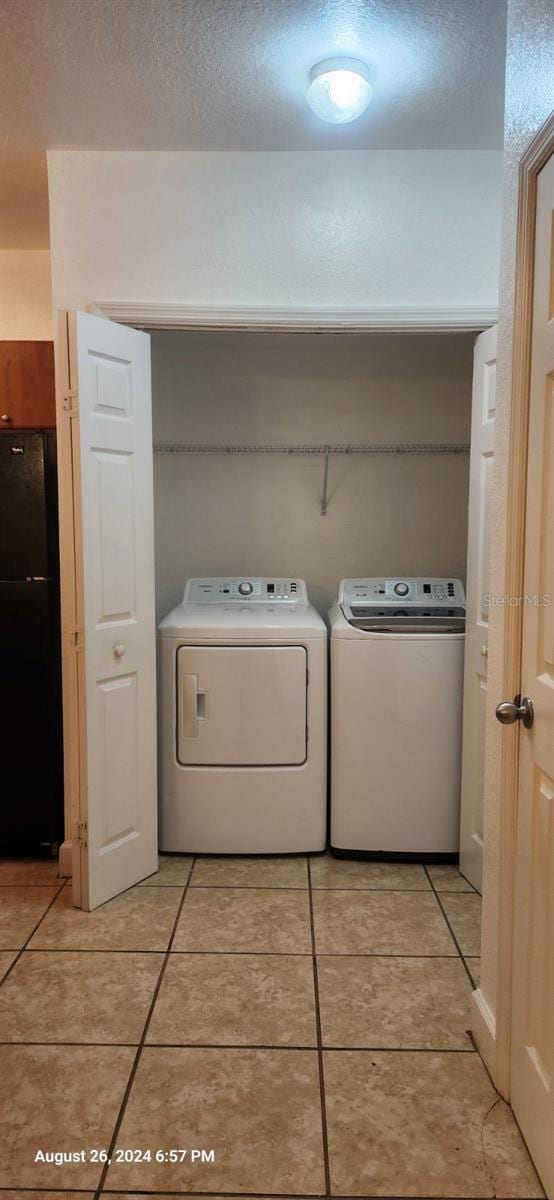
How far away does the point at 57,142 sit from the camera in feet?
8.19

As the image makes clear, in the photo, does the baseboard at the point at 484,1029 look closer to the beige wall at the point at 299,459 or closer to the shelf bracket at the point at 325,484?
the beige wall at the point at 299,459

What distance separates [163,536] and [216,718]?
1.21 meters

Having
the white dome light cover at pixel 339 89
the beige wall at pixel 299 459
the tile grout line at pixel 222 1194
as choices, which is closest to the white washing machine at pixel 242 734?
the beige wall at pixel 299 459

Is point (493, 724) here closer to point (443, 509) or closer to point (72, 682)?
point (72, 682)

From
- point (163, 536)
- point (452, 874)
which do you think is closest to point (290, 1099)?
point (452, 874)

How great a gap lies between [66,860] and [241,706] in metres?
0.87

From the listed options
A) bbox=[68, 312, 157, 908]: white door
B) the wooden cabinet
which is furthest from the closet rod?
bbox=[68, 312, 157, 908]: white door

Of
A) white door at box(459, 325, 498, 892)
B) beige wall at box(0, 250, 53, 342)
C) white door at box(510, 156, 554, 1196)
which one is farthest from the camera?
beige wall at box(0, 250, 53, 342)

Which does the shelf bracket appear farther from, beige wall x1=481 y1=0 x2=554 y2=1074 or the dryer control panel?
beige wall x1=481 y1=0 x2=554 y2=1074

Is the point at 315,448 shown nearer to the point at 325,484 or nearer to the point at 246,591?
the point at 325,484

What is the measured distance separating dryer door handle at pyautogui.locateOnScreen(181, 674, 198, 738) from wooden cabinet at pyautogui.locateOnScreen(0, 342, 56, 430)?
43.6 inches

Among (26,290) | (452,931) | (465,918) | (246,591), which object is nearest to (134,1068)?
(452,931)

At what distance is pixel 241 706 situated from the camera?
2.89m

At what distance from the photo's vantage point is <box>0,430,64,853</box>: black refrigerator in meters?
2.78
